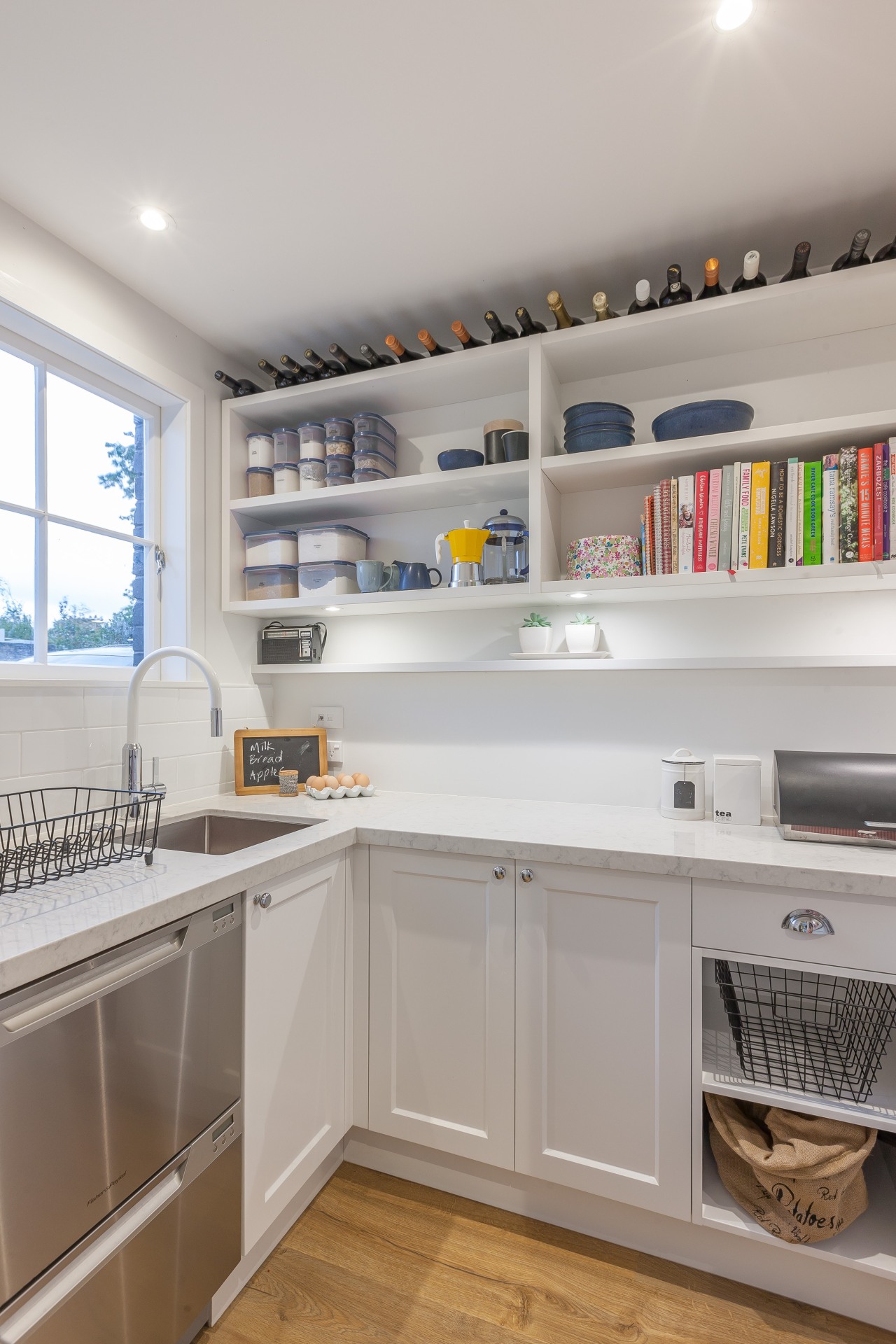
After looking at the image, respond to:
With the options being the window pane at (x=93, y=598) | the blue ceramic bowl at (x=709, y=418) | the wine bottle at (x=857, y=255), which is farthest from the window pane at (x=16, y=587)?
the wine bottle at (x=857, y=255)

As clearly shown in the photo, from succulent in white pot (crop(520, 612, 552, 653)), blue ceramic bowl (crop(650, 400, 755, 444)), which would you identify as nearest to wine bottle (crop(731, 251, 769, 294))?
blue ceramic bowl (crop(650, 400, 755, 444))

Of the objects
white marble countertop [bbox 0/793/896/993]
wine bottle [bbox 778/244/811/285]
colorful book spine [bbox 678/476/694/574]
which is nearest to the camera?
white marble countertop [bbox 0/793/896/993]

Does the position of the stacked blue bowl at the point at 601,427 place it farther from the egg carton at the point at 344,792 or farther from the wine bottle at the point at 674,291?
the egg carton at the point at 344,792

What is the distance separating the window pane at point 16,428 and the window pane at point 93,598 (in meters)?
0.13

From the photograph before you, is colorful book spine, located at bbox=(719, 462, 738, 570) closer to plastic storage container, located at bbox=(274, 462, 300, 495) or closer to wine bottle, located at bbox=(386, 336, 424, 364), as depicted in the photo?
wine bottle, located at bbox=(386, 336, 424, 364)

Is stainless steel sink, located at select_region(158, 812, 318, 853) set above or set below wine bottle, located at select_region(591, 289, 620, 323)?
below

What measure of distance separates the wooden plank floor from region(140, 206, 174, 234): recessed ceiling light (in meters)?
2.50

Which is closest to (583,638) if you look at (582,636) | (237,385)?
(582,636)

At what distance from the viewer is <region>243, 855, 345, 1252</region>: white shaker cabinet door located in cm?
141

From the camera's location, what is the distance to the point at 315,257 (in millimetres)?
1834

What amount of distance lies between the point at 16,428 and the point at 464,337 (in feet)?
4.08

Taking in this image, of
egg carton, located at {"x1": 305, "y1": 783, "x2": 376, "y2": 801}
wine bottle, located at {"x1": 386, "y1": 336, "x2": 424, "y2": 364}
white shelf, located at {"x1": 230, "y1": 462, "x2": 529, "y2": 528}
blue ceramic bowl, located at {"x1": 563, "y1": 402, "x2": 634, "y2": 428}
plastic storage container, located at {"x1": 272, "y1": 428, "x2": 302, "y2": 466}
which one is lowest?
egg carton, located at {"x1": 305, "y1": 783, "x2": 376, "y2": 801}

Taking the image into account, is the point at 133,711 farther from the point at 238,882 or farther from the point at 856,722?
the point at 856,722

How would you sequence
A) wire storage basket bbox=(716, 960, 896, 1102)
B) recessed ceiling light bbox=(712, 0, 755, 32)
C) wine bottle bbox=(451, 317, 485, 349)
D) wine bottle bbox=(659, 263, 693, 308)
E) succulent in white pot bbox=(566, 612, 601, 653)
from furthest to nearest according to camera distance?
succulent in white pot bbox=(566, 612, 601, 653) → wine bottle bbox=(451, 317, 485, 349) → wine bottle bbox=(659, 263, 693, 308) → wire storage basket bbox=(716, 960, 896, 1102) → recessed ceiling light bbox=(712, 0, 755, 32)
